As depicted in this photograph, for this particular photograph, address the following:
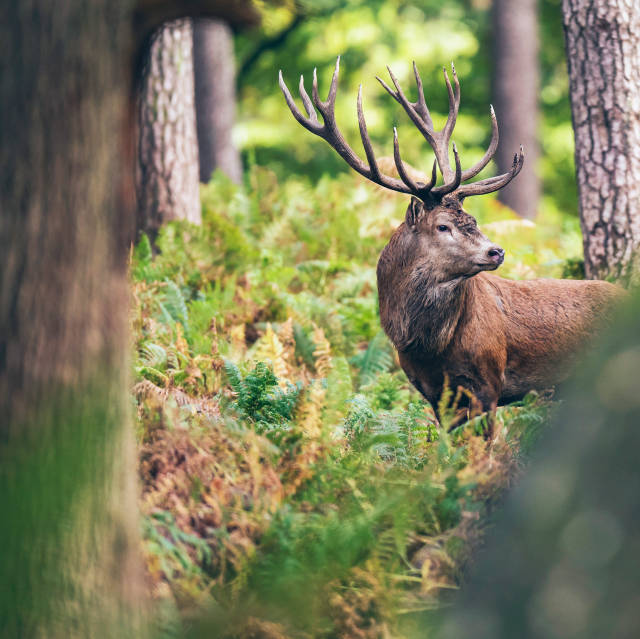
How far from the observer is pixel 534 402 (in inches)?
242

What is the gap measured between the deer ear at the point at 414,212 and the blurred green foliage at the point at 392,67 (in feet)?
40.9

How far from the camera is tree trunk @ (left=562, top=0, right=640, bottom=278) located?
724 cm

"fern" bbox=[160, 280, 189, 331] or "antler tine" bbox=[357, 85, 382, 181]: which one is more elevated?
"antler tine" bbox=[357, 85, 382, 181]

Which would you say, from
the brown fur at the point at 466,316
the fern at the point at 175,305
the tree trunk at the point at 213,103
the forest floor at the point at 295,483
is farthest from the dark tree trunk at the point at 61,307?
the tree trunk at the point at 213,103

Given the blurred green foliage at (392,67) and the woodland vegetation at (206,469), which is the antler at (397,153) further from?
the blurred green foliage at (392,67)

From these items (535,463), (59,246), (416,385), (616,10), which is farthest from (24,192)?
(616,10)

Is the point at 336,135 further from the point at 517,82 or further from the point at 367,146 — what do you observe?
the point at 517,82

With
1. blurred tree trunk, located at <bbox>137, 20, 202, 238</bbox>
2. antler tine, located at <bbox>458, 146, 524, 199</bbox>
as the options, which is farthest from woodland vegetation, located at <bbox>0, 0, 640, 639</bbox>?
blurred tree trunk, located at <bbox>137, 20, 202, 238</bbox>

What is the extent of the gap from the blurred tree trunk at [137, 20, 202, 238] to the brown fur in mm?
3738

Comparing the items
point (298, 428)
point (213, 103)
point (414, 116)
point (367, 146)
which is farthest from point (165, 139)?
point (213, 103)

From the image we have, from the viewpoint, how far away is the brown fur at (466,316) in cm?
589

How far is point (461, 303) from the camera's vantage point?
594 centimetres

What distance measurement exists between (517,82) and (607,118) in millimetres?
9428

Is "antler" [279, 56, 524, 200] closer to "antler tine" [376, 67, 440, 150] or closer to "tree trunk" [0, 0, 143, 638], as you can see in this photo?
"antler tine" [376, 67, 440, 150]
